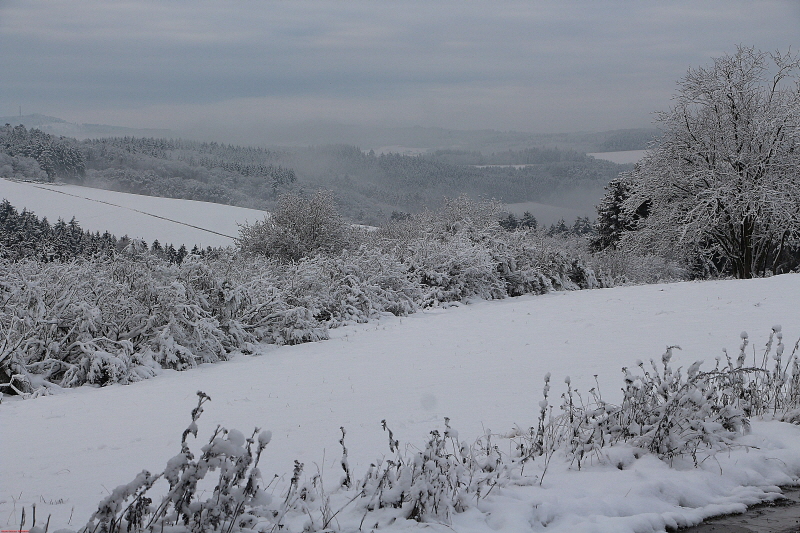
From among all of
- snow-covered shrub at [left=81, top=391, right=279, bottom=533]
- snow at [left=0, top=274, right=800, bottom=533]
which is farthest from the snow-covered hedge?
snow-covered shrub at [left=81, top=391, right=279, bottom=533]

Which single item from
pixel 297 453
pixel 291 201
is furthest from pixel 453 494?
pixel 291 201

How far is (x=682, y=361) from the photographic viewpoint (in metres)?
7.70

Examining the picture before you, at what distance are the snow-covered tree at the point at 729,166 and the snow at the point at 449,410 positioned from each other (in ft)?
21.8

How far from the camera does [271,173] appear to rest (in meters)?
83.9

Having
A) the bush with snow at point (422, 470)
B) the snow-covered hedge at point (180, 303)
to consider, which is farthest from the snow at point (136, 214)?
the bush with snow at point (422, 470)

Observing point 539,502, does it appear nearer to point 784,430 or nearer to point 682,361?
point 784,430

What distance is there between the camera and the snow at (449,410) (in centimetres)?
361

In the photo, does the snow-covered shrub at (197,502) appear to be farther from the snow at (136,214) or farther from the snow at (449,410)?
the snow at (136,214)

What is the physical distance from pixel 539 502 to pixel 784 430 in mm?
2500

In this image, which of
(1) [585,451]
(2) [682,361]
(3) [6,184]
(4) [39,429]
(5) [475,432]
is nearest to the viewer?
(1) [585,451]

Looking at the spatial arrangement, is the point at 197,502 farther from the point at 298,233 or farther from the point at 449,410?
the point at 298,233

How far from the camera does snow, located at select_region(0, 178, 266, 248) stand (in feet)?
119

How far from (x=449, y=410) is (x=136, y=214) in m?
40.5

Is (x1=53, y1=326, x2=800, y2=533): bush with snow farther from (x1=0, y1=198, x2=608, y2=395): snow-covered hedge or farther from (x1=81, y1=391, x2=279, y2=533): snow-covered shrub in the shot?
(x1=0, y1=198, x2=608, y2=395): snow-covered hedge
